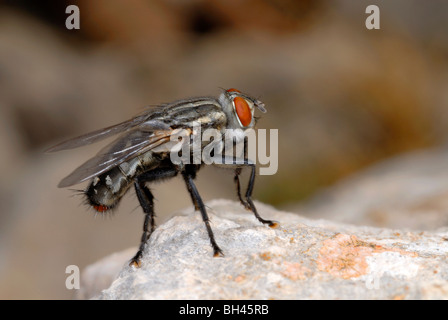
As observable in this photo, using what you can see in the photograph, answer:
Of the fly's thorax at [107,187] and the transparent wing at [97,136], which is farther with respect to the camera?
the transparent wing at [97,136]

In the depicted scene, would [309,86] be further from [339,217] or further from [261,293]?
[261,293]

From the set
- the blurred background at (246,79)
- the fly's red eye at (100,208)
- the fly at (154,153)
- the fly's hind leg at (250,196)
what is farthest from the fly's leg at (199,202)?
the blurred background at (246,79)

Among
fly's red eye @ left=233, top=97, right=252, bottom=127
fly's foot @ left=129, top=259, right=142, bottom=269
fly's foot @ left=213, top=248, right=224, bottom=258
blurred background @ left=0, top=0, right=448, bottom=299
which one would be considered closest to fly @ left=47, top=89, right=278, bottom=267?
fly's red eye @ left=233, top=97, right=252, bottom=127

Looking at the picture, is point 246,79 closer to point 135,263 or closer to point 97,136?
point 97,136

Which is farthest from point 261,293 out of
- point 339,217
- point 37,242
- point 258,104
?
point 37,242

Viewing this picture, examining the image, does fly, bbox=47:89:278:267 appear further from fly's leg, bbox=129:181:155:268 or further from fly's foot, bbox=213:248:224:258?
fly's foot, bbox=213:248:224:258

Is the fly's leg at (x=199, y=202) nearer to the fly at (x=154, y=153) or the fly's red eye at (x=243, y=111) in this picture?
the fly at (x=154, y=153)
